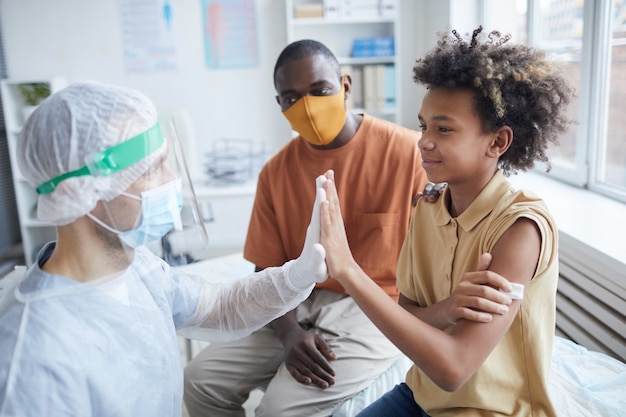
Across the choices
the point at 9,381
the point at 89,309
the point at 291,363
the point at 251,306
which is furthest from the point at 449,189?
the point at 9,381

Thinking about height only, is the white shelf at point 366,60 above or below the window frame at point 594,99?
above

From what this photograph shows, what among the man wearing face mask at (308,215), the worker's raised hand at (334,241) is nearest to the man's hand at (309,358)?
the man wearing face mask at (308,215)

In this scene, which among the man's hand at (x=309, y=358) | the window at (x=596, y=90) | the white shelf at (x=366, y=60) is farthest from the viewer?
the white shelf at (x=366, y=60)

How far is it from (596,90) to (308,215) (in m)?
1.45

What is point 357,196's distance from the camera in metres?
1.68

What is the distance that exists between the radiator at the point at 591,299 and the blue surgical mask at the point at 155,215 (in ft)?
4.13

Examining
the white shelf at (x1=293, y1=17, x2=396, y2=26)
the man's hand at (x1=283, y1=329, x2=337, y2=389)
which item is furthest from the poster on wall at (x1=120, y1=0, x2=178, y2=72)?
the man's hand at (x1=283, y1=329, x2=337, y2=389)

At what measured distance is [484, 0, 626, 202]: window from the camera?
2.21 m

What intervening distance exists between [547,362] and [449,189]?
44cm

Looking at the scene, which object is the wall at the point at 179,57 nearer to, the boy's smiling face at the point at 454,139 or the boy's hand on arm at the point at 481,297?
the boy's smiling face at the point at 454,139

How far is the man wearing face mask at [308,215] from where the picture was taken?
1606 millimetres

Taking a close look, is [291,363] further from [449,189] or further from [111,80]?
[111,80]

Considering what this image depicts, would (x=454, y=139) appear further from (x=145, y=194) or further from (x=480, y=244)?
(x=145, y=194)

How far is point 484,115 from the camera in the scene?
1139 millimetres
